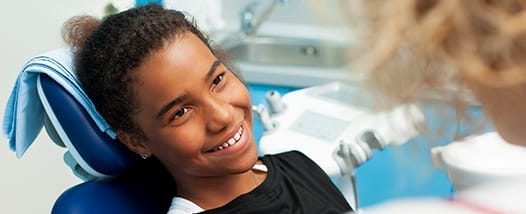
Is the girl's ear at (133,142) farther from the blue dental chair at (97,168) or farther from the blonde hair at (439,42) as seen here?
the blonde hair at (439,42)

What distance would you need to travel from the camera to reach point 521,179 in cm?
56

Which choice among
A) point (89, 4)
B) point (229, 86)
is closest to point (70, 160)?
point (229, 86)

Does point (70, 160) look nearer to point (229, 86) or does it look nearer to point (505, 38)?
point (229, 86)

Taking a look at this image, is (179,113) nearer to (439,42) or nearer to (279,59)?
(439,42)

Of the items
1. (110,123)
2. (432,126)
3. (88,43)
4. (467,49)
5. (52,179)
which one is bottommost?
(52,179)

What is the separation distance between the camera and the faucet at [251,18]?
2.61 meters

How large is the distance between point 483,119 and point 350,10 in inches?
6.9

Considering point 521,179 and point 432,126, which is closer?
point 521,179

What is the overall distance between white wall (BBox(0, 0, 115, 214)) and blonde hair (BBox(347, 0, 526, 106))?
119cm

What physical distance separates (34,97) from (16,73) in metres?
0.42

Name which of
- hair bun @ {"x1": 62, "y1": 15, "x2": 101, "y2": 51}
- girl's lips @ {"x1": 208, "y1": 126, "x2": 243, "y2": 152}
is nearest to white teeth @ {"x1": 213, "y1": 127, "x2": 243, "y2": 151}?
girl's lips @ {"x1": 208, "y1": 126, "x2": 243, "y2": 152}

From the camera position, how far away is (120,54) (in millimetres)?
1194

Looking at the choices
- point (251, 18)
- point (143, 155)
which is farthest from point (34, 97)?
point (251, 18)

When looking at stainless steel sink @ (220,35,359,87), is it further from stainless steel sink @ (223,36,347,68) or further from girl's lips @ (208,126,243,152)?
girl's lips @ (208,126,243,152)
